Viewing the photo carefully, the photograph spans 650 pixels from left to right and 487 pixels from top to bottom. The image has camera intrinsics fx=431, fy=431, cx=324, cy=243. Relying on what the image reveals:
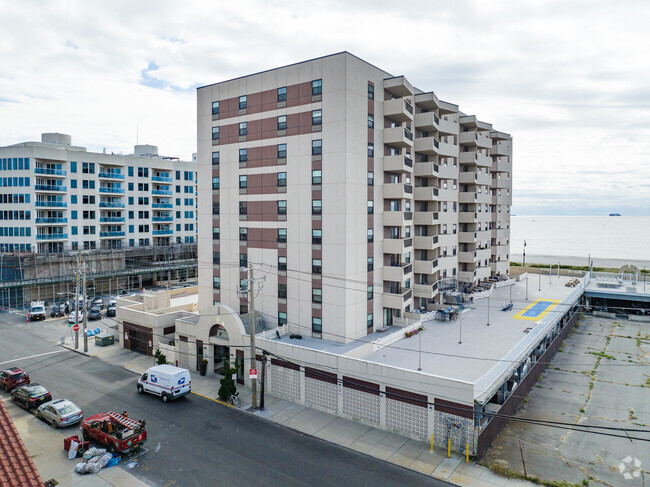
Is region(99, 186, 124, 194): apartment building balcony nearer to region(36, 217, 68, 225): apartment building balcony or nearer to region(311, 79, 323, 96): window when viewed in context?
region(36, 217, 68, 225): apartment building balcony

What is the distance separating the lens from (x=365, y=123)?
122 ft

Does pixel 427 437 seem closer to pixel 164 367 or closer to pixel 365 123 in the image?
pixel 164 367

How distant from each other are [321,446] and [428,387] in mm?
7186

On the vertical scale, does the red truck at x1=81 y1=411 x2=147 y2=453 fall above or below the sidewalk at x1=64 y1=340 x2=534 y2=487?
above

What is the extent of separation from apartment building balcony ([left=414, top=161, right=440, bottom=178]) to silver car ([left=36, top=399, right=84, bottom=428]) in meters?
36.7

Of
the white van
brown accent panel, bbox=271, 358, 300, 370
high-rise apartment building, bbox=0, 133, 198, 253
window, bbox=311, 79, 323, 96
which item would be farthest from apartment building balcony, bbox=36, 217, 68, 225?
brown accent panel, bbox=271, 358, 300, 370

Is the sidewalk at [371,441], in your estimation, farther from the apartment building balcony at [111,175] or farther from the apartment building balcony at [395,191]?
the apartment building balcony at [111,175]

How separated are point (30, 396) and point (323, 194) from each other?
2615 centimetres

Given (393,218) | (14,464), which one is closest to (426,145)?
(393,218)

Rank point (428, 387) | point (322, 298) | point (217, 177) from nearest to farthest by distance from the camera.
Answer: point (428, 387) → point (322, 298) → point (217, 177)

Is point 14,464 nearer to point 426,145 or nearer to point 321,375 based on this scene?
point 321,375

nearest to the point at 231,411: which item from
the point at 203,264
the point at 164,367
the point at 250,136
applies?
the point at 164,367

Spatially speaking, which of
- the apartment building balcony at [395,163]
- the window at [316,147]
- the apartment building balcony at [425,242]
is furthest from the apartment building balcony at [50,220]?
the apartment building balcony at [425,242]

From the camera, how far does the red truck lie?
24219mm
